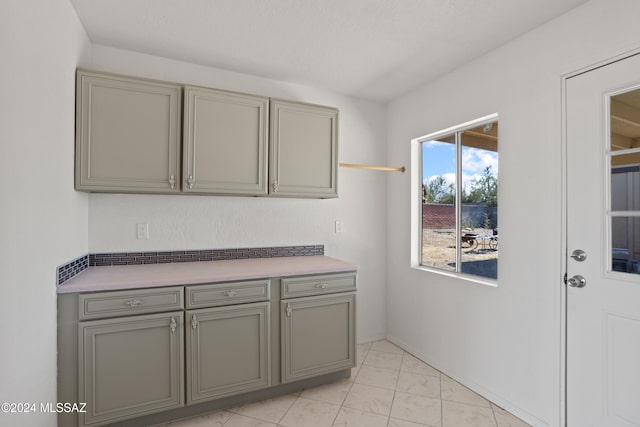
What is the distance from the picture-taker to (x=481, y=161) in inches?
101

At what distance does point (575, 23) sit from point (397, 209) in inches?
74.8

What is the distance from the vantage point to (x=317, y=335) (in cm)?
242

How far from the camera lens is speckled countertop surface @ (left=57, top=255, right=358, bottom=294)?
186 centimetres

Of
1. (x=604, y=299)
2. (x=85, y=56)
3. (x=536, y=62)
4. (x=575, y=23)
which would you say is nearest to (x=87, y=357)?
(x=85, y=56)

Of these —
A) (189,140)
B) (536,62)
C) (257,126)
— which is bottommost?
(189,140)

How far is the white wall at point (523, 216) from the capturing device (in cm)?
187

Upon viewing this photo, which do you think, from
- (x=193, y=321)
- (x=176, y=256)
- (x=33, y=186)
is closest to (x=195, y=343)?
(x=193, y=321)

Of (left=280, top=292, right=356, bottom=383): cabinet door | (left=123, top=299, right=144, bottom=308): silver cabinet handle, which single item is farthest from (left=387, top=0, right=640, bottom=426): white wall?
(left=123, top=299, right=144, bottom=308): silver cabinet handle

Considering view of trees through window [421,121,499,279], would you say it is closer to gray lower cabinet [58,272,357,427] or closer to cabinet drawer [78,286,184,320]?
gray lower cabinet [58,272,357,427]

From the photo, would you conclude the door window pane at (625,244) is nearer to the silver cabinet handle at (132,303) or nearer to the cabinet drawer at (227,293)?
the cabinet drawer at (227,293)

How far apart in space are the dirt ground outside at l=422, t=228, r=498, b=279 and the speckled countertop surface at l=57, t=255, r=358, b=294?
0.90 m

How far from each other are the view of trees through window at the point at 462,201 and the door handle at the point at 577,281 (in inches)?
22.2

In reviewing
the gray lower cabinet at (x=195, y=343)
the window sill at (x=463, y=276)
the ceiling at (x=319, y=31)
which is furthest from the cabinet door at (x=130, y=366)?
the window sill at (x=463, y=276)

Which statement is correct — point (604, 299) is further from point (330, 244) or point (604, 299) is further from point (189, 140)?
point (189, 140)
